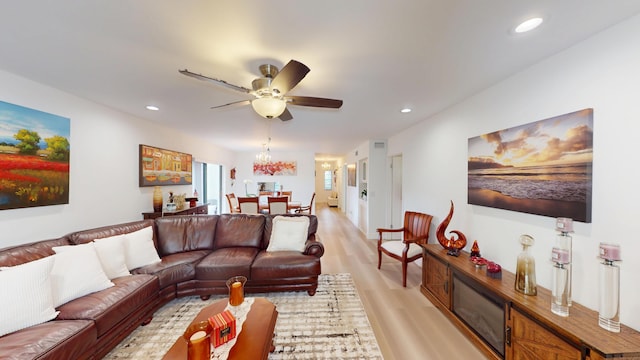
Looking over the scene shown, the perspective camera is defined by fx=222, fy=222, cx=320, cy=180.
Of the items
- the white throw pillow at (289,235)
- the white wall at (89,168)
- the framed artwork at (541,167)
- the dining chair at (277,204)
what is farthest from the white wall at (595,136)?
the white wall at (89,168)

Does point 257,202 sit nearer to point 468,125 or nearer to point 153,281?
point 153,281

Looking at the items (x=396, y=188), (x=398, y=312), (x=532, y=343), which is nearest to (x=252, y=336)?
(x=398, y=312)

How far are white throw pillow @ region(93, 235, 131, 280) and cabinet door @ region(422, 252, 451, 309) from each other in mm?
3339

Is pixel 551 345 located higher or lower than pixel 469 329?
higher

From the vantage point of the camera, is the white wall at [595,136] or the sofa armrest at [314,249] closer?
the white wall at [595,136]

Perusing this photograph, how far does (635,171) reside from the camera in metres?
1.32

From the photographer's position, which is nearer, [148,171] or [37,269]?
[37,269]

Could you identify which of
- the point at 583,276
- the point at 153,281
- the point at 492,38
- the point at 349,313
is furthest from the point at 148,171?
the point at 583,276

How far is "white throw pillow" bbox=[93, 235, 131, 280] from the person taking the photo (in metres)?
2.17

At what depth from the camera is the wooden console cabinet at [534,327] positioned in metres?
1.20

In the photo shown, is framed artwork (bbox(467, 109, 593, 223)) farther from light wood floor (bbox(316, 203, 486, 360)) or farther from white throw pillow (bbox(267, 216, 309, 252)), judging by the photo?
white throw pillow (bbox(267, 216, 309, 252))

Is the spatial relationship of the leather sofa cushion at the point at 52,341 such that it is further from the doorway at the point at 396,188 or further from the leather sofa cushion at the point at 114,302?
the doorway at the point at 396,188

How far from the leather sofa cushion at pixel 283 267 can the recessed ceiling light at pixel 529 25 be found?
2.76m

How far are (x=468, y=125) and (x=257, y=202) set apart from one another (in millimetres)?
3733
